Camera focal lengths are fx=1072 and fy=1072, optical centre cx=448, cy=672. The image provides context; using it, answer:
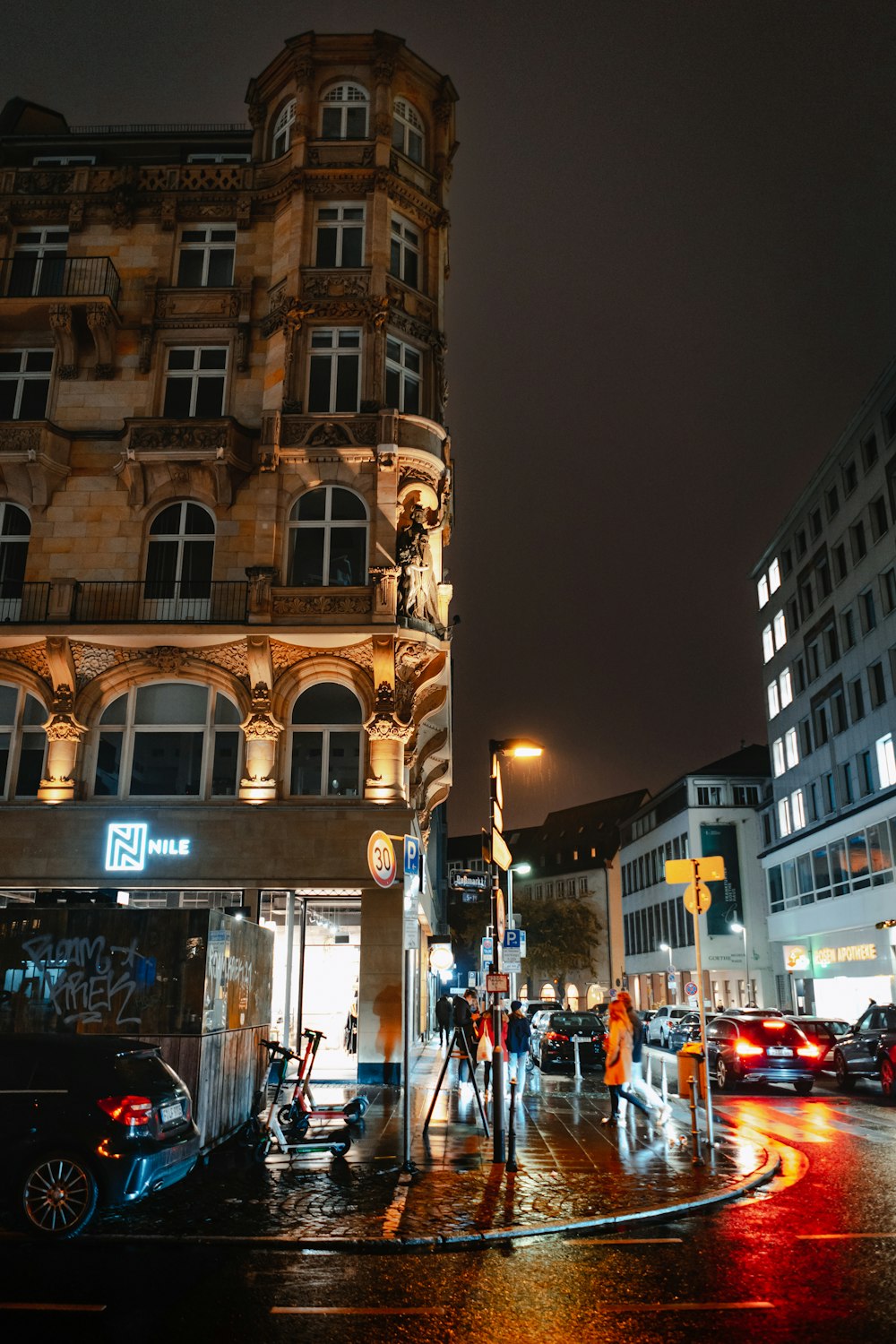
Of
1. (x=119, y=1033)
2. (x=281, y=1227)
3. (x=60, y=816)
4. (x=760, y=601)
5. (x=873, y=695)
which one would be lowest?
(x=281, y=1227)

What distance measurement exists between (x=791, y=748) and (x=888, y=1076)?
33321 millimetres

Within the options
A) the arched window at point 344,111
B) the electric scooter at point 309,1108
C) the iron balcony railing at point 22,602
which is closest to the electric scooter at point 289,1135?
the electric scooter at point 309,1108

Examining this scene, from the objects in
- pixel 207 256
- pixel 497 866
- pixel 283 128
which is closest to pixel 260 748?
pixel 497 866

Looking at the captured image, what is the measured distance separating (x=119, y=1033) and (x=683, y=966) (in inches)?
2478

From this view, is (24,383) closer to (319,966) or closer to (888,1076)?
(319,966)

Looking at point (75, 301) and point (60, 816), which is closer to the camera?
point (60, 816)

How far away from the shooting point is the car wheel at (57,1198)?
9.09m

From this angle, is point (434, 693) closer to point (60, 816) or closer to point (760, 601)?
point (60, 816)

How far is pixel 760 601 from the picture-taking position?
60.0 meters

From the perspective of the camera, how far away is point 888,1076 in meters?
22.2

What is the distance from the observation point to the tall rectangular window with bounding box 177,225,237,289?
92.8ft

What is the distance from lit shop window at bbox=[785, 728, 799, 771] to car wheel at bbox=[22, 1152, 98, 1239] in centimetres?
4796

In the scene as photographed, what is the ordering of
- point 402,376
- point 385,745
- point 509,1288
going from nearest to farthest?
point 509,1288 < point 385,745 < point 402,376

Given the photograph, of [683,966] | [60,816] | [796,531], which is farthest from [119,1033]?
[683,966]
